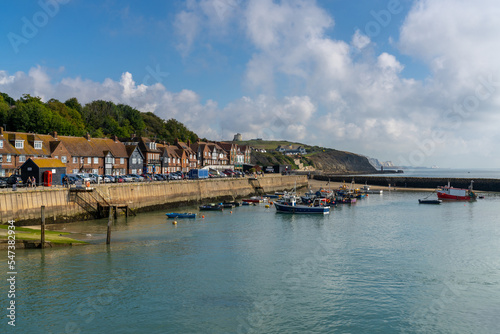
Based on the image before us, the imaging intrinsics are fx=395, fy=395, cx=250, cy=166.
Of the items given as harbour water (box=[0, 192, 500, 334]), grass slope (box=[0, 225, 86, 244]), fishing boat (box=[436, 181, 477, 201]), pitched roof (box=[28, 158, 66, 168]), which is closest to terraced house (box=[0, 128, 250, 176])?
pitched roof (box=[28, 158, 66, 168])

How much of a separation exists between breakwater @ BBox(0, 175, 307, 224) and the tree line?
36.7 meters

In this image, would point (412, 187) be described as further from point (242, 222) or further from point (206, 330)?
point (206, 330)

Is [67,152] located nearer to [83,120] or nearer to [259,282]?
[259,282]

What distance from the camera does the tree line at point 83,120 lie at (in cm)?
8650

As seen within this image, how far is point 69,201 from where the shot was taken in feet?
164

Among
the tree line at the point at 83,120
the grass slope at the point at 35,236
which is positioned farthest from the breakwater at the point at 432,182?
the grass slope at the point at 35,236

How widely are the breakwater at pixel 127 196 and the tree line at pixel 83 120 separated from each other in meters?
36.7

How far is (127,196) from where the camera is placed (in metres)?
59.6

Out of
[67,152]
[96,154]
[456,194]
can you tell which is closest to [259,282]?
[67,152]

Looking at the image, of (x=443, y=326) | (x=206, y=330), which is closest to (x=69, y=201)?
(x=206, y=330)

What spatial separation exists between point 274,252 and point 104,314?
717 inches

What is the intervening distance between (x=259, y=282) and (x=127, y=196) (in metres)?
37.1

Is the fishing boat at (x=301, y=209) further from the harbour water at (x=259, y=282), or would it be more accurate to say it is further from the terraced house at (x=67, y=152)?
the terraced house at (x=67, y=152)

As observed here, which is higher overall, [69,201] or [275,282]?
[69,201]
